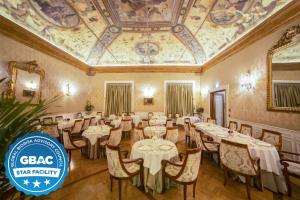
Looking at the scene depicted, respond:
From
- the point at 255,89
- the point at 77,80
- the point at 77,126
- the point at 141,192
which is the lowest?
the point at 141,192

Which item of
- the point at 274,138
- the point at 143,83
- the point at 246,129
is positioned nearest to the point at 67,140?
the point at 246,129

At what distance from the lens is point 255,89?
470 cm

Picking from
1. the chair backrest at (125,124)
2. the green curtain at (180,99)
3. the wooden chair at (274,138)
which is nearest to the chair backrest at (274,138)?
the wooden chair at (274,138)

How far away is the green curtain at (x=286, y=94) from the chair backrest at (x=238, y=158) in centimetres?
218

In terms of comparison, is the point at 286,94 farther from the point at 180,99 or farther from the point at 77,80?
the point at 77,80

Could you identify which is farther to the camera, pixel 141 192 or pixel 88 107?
pixel 88 107

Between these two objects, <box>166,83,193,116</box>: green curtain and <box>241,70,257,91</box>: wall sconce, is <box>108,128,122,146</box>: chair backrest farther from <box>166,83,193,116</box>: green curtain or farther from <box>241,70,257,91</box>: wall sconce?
<box>166,83,193,116</box>: green curtain

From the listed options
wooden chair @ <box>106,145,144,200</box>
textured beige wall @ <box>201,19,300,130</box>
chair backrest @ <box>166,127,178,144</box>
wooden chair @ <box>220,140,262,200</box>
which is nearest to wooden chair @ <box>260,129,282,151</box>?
textured beige wall @ <box>201,19,300,130</box>

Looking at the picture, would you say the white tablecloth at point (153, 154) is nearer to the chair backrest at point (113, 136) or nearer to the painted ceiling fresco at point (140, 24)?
the chair backrest at point (113, 136)

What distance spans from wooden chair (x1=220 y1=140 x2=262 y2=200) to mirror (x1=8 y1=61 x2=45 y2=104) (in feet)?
17.6

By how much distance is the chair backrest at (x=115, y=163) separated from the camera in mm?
2418

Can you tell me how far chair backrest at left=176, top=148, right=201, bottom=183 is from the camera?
2277mm

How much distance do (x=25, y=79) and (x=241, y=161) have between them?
6.77 metres

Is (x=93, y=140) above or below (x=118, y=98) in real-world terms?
below
